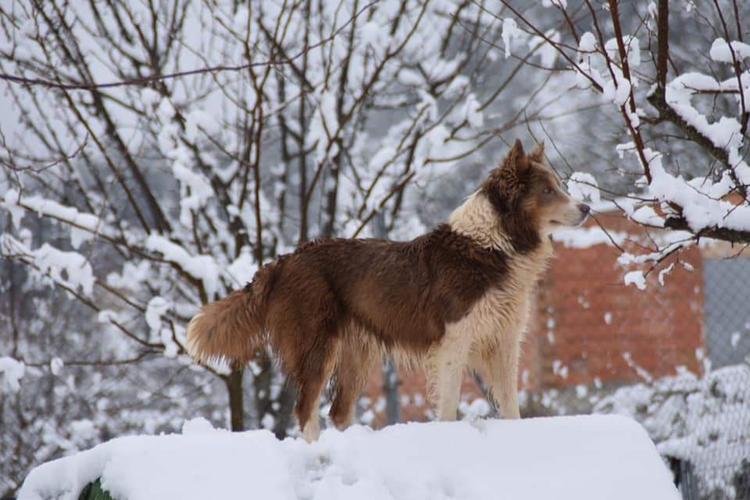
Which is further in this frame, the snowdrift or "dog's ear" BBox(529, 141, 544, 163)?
"dog's ear" BBox(529, 141, 544, 163)

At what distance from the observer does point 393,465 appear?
3109 mm

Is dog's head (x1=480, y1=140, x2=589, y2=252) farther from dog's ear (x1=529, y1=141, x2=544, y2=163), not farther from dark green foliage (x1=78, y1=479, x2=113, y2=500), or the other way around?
dark green foliage (x1=78, y1=479, x2=113, y2=500)

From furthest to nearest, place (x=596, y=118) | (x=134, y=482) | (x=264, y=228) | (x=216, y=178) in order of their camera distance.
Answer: (x=596, y=118)
(x=264, y=228)
(x=216, y=178)
(x=134, y=482)

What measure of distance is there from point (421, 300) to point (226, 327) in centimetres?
111

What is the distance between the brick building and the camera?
870cm

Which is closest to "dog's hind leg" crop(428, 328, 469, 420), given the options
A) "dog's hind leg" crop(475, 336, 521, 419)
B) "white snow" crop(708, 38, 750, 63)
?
"dog's hind leg" crop(475, 336, 521, 419)

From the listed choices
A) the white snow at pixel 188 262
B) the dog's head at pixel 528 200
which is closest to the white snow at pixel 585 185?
the dog's head at pixel 528 200

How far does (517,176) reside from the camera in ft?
15.2

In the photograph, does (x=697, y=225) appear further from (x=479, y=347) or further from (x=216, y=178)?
(x=216, y=178)

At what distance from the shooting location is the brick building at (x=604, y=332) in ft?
28.6

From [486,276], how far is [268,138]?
4206 millimetres

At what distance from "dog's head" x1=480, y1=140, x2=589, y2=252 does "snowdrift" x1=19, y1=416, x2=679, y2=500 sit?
127 cm

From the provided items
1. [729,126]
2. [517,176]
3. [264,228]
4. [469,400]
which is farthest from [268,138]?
[729,126]

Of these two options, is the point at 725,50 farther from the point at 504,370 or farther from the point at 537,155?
the point at 504,370
